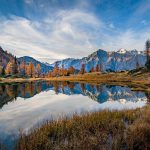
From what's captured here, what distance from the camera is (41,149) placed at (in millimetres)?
10602

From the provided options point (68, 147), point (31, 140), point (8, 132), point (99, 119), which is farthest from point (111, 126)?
point (8, 132)

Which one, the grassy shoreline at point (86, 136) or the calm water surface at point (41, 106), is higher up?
the grassy shoreline at point (86, 136)

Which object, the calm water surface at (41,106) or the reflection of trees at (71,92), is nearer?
the calm water surface at (41,106)

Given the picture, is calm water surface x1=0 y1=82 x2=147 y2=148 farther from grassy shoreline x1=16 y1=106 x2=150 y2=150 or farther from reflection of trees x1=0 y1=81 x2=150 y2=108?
grassy shoreline x1=16 y1=106 x2=150 y2=150

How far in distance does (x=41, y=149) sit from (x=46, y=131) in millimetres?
2460

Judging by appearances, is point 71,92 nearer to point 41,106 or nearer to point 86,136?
point 41,106

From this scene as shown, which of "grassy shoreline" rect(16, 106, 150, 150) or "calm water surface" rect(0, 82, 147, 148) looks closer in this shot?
"grassy shoreline" rect(16, 106, 150, 150)

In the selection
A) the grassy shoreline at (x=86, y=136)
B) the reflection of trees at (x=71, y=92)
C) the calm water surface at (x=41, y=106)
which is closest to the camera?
the grassy shoreline at (x=86, y=136)

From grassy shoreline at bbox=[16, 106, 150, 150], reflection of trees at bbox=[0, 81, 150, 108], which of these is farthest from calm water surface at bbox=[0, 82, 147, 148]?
grassy shoreline at bbox=[16, 106, 150, 150]

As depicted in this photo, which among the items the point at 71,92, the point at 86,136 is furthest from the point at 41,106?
the point at 71,92

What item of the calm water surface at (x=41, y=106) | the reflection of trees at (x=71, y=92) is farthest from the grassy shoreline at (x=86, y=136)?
the reflection of trees at (x=71, y=92)

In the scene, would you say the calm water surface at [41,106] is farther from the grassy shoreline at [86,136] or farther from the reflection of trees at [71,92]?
the grassy shoreline at [86,136]

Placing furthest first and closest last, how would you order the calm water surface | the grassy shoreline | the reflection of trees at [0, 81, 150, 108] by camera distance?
the reflection of trees at [0, 81, 150, 108] < the calm water surface < the grassy shoreline

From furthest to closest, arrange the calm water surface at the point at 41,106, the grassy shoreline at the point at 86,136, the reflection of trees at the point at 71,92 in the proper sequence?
the reflection of trees at the point at 71,92 → the calm water surface at the point at 41,106 → the grassy shoreline at the point at 86,136
